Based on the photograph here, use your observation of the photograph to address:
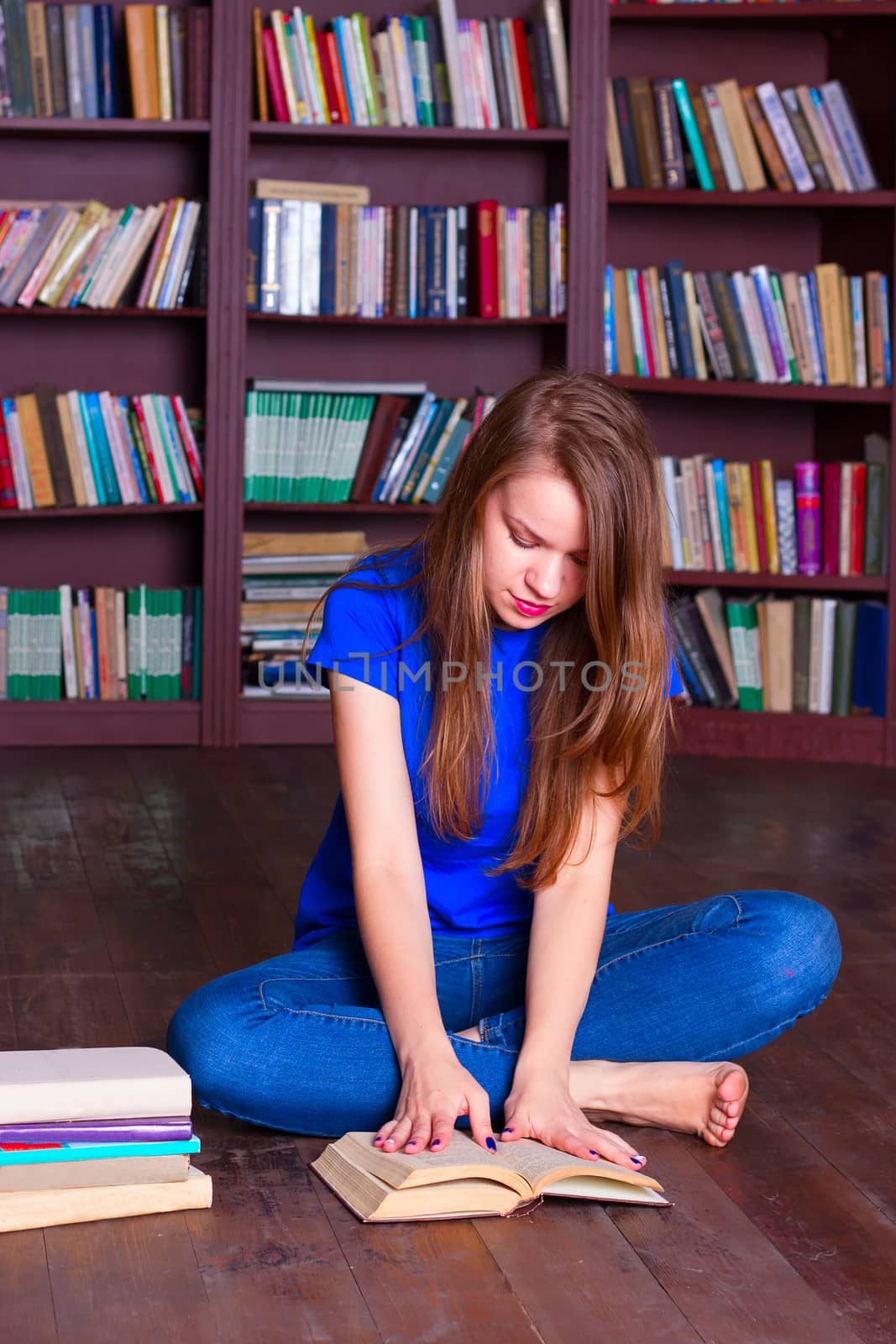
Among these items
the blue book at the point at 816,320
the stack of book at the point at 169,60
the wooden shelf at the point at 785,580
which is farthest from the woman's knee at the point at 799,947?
the stack of book at the point at 169,60

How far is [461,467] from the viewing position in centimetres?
149

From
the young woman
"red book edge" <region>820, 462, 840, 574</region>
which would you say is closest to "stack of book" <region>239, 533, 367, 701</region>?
"red book edge" <region>820, 462, 840, 574</region>

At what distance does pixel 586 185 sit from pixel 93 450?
130 centimetres

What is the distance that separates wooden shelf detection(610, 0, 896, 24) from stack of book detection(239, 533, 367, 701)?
139cm

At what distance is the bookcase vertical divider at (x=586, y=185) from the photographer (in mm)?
3635

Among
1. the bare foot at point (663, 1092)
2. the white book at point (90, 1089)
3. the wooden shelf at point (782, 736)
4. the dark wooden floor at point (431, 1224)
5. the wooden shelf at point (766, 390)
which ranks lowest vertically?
the dark wooden floor at point (431, 1224)

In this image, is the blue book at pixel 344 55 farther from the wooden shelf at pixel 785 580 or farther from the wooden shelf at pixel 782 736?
the wooden shelf at pixel 782 736

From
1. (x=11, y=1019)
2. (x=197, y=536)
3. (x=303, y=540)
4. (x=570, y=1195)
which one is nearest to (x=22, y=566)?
(x=197, y=536)

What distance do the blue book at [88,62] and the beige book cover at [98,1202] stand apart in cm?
288

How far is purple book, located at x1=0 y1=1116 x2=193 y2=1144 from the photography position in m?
1.27

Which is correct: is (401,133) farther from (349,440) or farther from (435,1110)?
(435,1110)

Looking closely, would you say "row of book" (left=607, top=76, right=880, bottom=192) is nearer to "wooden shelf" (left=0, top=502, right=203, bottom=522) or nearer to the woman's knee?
"wooden shelf" (left=0, top=502, right=203, bottom=522)

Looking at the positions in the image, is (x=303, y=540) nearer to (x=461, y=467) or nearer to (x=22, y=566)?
(x=22, y=566)

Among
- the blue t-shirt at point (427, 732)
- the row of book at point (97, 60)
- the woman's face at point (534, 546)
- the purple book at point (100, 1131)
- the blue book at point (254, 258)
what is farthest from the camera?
the blue book at point (254, 258)
